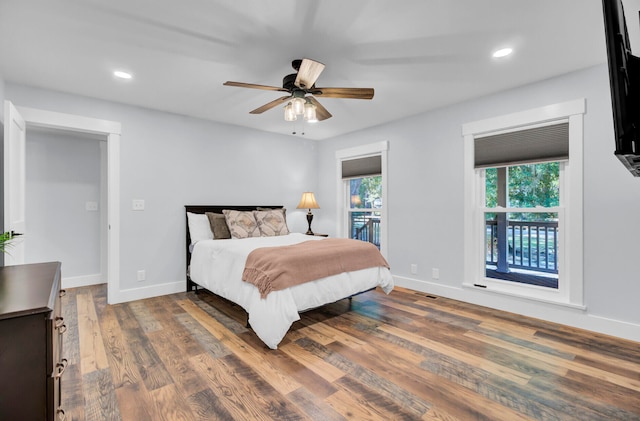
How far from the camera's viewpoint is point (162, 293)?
392 cm

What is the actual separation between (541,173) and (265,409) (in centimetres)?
342

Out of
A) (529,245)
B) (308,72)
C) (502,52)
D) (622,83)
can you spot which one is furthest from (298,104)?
(529,245)

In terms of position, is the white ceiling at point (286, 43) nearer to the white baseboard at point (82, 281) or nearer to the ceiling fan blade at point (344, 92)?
the ceiling fan blade at point (344, 92)

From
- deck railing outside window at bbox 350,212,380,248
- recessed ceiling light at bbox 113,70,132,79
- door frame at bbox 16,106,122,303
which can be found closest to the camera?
recessed ceiling light at bbox 113,70,132,79

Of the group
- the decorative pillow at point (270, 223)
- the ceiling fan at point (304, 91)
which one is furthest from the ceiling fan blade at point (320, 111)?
the decorative pillow at point (270, 223)

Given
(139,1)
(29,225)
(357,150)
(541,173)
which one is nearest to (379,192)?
(357,150)

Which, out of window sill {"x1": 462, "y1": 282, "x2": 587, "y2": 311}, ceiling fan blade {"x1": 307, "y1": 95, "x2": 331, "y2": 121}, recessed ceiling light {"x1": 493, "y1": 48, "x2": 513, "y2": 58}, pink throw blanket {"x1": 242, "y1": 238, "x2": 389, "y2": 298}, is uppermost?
recessed ceiling light {"x1": 493, "y1": 48, "x2": 513, "y2": 58}

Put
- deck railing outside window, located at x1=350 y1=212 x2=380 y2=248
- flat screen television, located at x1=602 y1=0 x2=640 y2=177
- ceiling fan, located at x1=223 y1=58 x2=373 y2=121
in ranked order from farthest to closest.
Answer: deck railing outside window, located at x1=350 y1=212 x2=380 y2=248 → ceiling fan, located at x1=223 y1=58 x2=373 y2=121 → flat screen television, located at x1=602 y1=0 x2=640 y2=177

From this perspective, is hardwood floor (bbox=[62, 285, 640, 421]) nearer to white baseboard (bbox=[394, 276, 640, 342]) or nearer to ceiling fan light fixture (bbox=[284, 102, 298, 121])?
white baseboard (bbox=[394, 276, 640, 342])

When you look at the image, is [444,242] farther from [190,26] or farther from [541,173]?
[190,26]

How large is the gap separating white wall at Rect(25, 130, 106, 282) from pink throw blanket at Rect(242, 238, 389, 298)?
327 cm

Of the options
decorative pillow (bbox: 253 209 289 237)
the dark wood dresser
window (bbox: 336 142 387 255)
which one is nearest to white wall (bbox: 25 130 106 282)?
decorative pillow (bbox: 253 209 289 237)

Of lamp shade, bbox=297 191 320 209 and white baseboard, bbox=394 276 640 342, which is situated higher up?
lamp shade, bbox=297 191 320 209

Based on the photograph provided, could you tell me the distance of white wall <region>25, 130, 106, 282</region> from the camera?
161 inches
